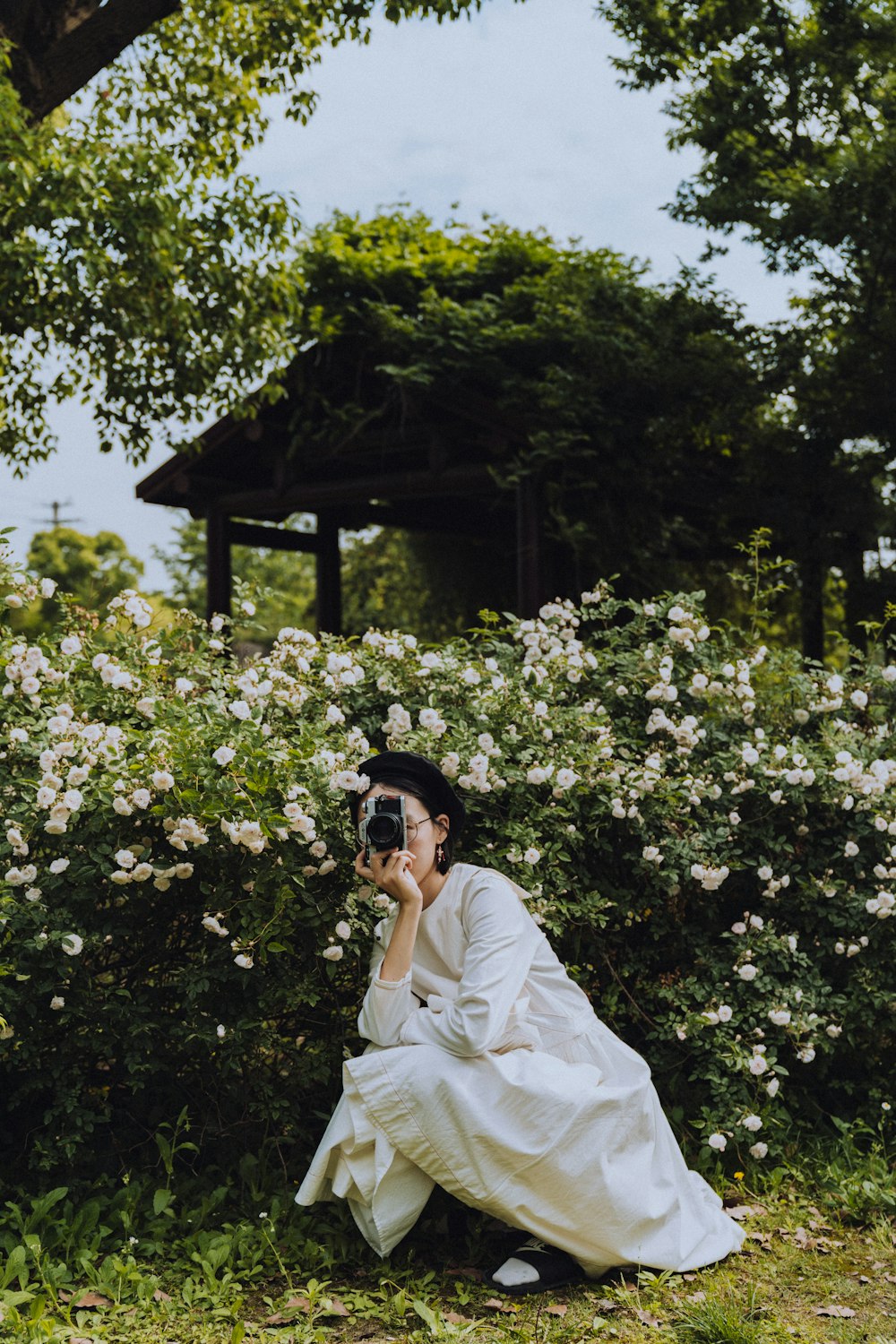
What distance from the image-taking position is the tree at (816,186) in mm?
9133

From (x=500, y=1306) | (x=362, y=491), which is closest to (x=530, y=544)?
(x=362, y=491)

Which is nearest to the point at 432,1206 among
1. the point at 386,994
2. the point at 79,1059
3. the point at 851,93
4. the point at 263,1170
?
the point at 263,1170

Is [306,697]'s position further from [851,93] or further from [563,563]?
[851,93]

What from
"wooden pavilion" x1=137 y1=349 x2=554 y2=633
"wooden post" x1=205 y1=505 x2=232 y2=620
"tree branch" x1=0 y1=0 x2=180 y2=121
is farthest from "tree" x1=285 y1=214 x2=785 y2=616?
"tree branch" x1=0 y1=0 x2=180 y2=121

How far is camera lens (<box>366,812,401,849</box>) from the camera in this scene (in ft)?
10.3

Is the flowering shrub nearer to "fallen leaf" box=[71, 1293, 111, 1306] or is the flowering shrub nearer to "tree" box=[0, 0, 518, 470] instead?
"fallen leaf" box=[71, 1293, 111, 1306]

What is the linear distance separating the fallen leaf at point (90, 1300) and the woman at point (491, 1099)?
0.55 metres

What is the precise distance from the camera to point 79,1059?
11.6ft

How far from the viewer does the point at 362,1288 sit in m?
3.18

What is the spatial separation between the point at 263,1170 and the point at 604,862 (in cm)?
147

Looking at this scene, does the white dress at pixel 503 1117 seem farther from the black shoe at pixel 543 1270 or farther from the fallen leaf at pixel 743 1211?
the fallen leaf at pixel 743 1211

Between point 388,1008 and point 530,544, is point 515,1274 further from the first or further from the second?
point 530,544

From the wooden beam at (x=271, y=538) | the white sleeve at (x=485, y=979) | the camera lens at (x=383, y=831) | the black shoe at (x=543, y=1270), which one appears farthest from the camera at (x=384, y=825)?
the wooden beam at (x=271, y=538)

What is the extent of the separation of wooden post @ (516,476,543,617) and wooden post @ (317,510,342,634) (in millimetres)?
3662
